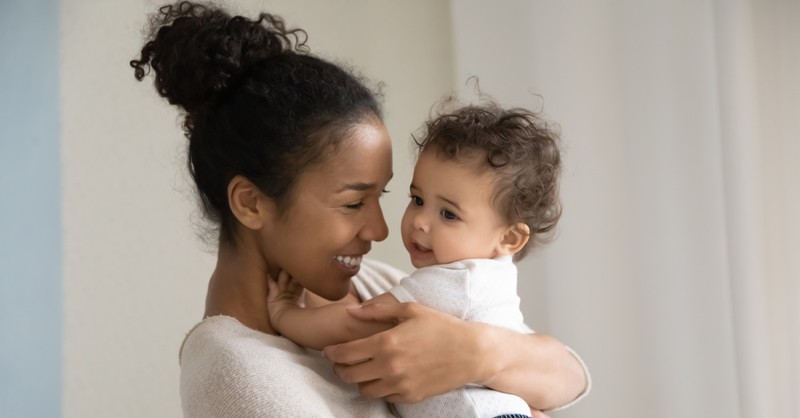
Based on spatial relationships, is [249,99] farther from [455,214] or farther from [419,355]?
[419,355]

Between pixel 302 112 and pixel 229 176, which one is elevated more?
pixel 302 112

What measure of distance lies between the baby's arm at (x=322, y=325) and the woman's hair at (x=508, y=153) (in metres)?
0.29

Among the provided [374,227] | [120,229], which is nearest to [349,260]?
[374,227]

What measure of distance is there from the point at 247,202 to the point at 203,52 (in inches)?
11.1

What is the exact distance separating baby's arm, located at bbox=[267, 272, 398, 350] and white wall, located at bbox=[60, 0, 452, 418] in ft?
3.76

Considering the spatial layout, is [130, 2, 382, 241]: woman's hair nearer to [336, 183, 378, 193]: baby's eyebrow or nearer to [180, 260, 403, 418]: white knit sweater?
[336, 183, 378, 193]: baby's eyebrow

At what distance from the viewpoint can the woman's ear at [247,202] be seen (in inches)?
63.9

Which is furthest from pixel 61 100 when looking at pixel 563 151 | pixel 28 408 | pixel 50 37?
pixel 563 151

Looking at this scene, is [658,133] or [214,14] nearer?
[214,14]

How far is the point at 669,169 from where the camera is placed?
2.39 meters

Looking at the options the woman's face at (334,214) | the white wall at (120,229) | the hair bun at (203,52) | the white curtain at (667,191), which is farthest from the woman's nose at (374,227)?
the white wall at (120,229)

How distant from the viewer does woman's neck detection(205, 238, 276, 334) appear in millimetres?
1606

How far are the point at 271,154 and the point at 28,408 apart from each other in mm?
1312

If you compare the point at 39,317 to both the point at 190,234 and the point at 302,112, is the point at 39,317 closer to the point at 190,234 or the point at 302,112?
the point at 190,234
